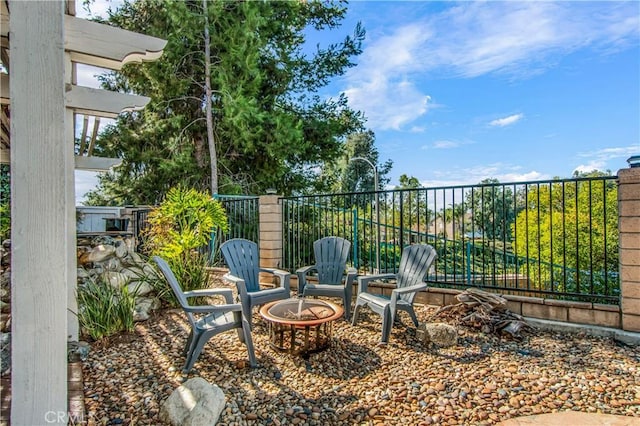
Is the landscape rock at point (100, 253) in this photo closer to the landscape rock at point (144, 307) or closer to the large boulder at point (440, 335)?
the landscape rock at point (144, 307)

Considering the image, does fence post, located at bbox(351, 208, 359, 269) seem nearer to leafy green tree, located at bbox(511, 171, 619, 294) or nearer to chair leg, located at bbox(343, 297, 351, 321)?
chair leg, located at bbox(343, 297, 351, 321)

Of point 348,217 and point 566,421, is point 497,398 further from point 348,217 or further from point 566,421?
point 348,217

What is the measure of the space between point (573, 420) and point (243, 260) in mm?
3417

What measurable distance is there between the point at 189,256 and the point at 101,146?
713 cm

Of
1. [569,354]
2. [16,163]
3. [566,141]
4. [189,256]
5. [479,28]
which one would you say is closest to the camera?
[16,163]

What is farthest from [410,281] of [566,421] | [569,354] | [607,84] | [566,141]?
[566,141]

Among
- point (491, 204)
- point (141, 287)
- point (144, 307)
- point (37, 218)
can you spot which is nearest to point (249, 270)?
point (144, 307)

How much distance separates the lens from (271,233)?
18.5ft

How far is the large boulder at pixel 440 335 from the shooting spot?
3247 millimetres

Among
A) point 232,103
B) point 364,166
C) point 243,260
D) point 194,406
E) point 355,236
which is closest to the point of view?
point 194,406

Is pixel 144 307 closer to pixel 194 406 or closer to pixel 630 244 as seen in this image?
pixel 194 406

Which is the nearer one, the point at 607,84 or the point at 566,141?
the point at 607,84

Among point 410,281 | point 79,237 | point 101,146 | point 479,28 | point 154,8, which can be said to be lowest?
point 410,281

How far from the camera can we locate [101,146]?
9680 millimetres
